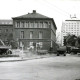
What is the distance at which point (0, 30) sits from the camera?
387ft

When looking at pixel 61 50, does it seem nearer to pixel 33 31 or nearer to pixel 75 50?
pixel 75 50

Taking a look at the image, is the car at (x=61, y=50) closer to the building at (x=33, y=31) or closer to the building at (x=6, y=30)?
the building at (x=33, y=31)

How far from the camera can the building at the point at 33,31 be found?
265 ft

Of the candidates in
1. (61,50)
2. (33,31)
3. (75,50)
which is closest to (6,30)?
(33,31)

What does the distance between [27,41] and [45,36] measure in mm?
6038

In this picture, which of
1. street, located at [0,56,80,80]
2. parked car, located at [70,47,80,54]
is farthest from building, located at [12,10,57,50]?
street, located at [0,56,80,80]

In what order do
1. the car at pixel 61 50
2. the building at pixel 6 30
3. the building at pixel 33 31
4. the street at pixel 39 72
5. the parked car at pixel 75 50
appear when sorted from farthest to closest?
the building at pixel 6 30 → the building at pixel 33 31 → the parked car at pixel 75 50 → the car at pixel 61 50 → the street at pixel 39 72

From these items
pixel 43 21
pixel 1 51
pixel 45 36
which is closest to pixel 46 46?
pixel 45 36

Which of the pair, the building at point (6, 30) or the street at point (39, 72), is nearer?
the street at point (39, 72)

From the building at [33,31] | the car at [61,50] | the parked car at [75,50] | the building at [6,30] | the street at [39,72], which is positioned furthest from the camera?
the building at [6,30]

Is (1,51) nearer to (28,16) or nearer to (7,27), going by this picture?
(28,16)

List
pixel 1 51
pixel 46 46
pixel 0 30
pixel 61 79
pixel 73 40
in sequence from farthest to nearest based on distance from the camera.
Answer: pixel 0 30, pixel 46 46, pixel 73 40, pixel 1 51, pixel 61 79

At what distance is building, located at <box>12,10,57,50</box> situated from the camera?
80.8 m

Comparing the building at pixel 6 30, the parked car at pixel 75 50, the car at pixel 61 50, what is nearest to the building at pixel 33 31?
the parked car at pixel 75 50
